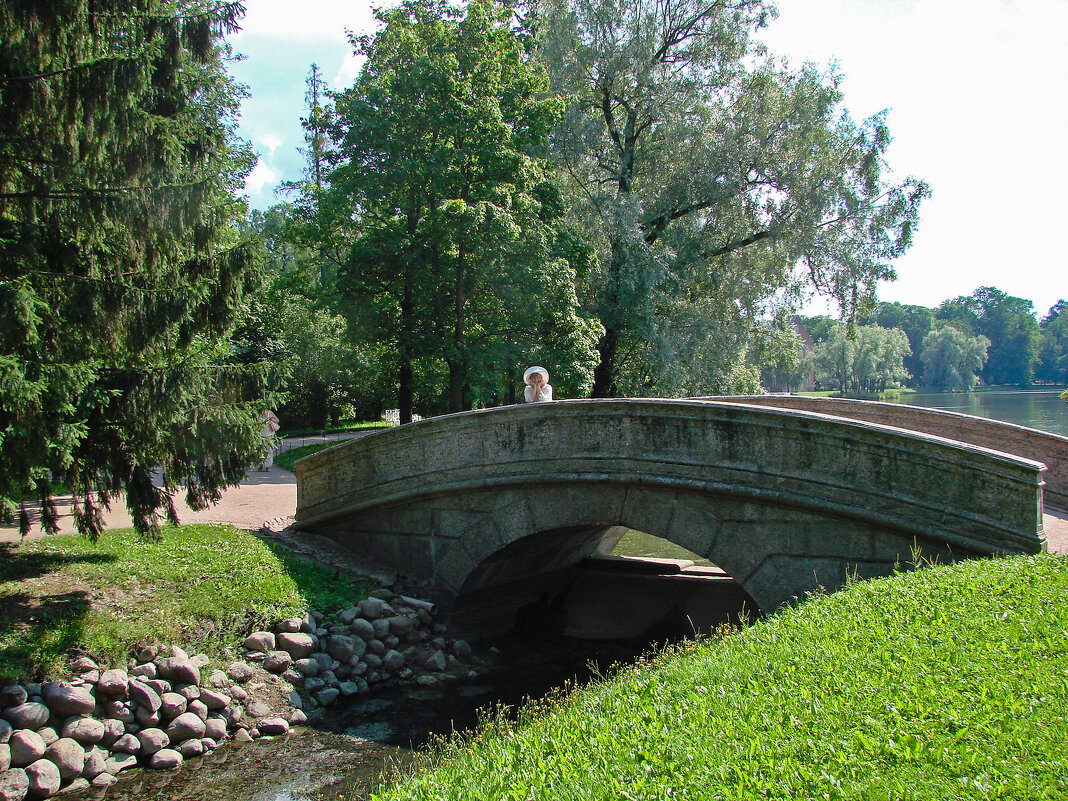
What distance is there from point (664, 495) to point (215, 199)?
5.62 m

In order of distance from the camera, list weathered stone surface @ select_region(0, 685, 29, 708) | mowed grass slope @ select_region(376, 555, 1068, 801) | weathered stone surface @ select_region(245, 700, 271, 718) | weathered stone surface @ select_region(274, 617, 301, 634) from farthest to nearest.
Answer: weathered stone surface @ select_region(274, 617, 301, 634)
weathered stone surface @ select_region(245, 700, 271, 718)
weathered stone surface @ select_region(0, 685, 29, 708)
mowed grass slope @ select_region(376, 555, 1068, 801)

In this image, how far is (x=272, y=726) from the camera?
8.09 metres

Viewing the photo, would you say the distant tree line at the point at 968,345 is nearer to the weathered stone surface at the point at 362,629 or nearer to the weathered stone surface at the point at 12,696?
the weathered stone surface at the point at 362,629

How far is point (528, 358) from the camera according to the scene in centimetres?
1850

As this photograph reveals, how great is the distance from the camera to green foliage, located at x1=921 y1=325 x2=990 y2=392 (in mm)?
88625

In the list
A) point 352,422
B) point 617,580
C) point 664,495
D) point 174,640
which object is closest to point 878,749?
point 664,495

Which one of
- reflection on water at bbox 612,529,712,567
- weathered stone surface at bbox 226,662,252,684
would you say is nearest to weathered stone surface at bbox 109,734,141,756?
weathered stone surface at bbox 226,662,252,684

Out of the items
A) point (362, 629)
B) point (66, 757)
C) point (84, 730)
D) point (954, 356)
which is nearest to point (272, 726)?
point (84, 730)

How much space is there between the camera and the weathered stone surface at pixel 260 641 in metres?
9.03

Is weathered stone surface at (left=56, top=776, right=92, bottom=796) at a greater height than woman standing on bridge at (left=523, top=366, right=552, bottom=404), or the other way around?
woman standing on bridge at (left=523, top=366, right=552, bottom=404)

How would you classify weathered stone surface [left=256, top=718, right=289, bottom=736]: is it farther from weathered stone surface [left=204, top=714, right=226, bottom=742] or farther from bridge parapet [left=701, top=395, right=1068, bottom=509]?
bridge parapet [left=701, top=395, right=1068, bottom=509]

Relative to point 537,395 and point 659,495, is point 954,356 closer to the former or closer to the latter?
point 537,395

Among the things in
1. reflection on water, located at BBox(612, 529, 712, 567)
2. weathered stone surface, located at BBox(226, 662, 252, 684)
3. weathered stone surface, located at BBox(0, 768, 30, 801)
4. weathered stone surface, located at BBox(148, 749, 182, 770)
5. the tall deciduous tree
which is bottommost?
reflection on water, located at BBox(612, 529, 712, 567)

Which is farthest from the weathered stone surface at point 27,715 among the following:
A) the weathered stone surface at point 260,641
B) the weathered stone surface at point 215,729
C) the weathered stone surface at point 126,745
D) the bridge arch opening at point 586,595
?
the bridge arch opening at point 586,595
